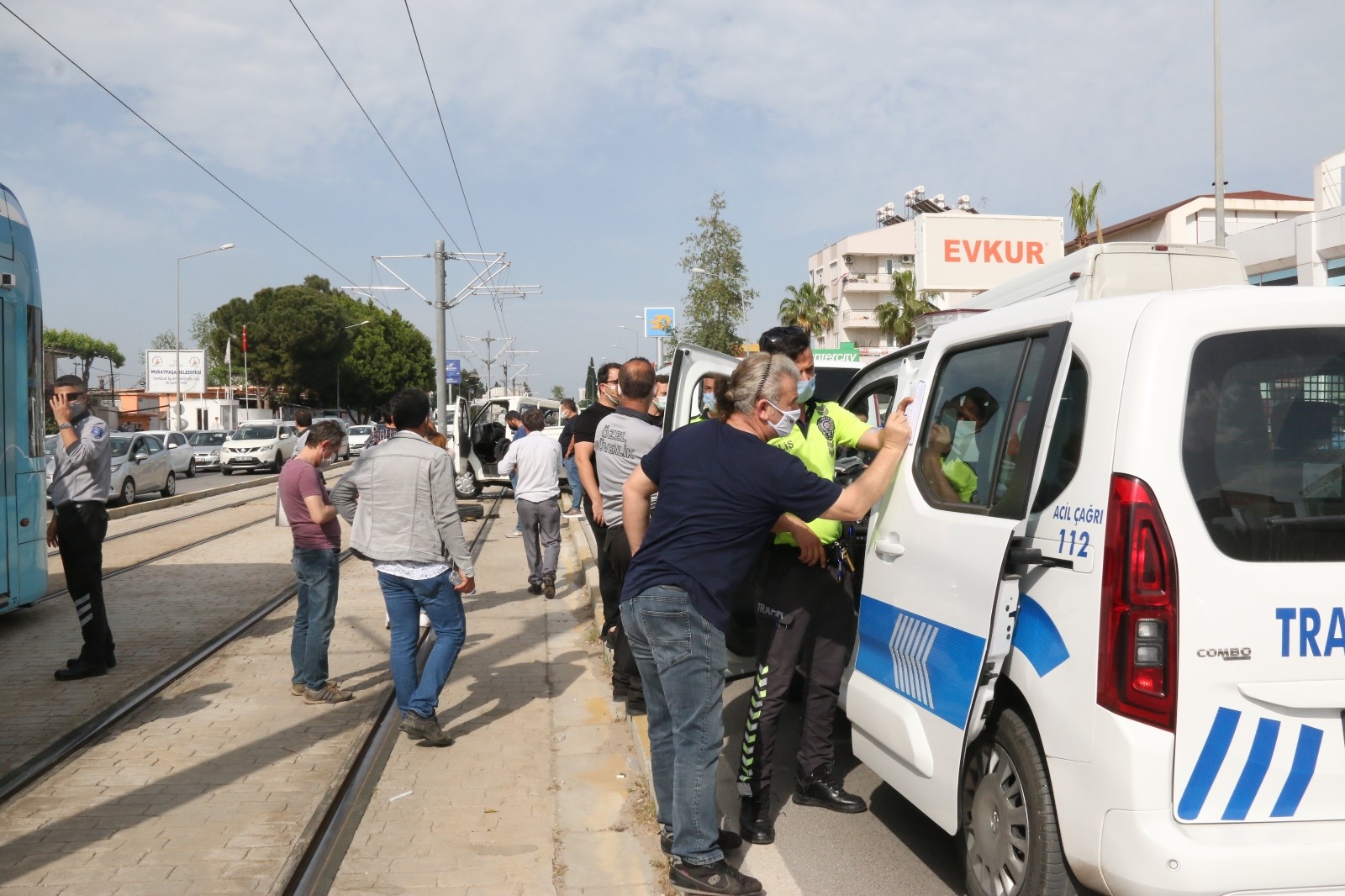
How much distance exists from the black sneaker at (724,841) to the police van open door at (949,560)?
56 centimetres

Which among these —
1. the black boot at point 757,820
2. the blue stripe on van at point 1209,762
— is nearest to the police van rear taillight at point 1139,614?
the blue stripe on van at point 1209,762

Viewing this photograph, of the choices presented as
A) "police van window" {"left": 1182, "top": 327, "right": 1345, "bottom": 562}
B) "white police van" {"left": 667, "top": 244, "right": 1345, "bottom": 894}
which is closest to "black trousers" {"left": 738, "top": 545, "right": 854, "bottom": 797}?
"white police van" {"left": 667, "top": 244, "right": 1345, "bottom": 894}

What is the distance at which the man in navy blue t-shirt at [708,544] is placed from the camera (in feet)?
11.4

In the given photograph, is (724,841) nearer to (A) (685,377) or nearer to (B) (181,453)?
(A) (685,377)

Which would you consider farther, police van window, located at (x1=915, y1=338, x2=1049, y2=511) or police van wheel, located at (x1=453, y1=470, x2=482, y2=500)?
police van wheel, located at (x1=453, y1=470, x2=482, y2=500)

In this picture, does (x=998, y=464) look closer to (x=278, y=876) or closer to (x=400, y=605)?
(x=278, y=876)

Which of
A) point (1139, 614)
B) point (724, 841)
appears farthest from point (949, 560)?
point (724, 841)

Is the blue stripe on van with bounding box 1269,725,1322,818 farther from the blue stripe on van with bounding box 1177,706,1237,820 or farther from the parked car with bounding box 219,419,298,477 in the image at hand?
the parked car with bounding box 219,419,298,477

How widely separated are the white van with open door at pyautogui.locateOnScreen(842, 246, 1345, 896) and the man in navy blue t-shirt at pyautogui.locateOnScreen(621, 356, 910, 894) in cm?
64

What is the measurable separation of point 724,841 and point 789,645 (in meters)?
0.76

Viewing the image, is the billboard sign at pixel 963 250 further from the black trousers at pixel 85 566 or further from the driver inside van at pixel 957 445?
the driver inside van at pixel 957 445

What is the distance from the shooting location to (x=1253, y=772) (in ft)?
8.39

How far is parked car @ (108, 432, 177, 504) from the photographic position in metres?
21.0

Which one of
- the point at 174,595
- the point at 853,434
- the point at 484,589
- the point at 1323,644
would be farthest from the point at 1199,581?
the point at 174,595
